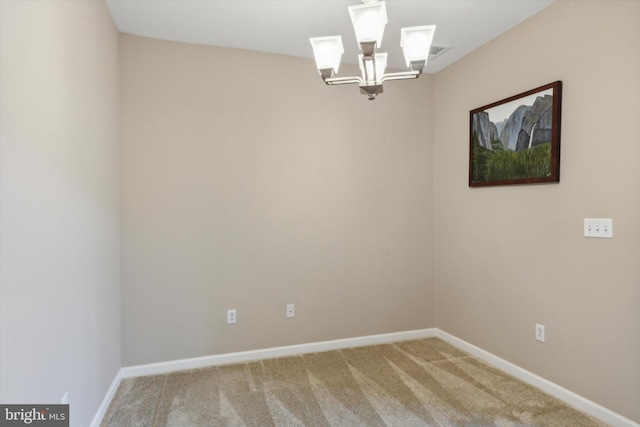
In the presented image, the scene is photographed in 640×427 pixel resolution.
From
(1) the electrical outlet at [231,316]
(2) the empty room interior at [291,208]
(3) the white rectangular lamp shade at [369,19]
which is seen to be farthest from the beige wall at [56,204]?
(3) the white rectangular lamp shade at [369,19]

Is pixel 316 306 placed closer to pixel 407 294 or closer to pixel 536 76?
pixel 407 294

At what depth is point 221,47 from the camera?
284 cm

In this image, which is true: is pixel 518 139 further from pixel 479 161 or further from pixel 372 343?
pixel 372 343

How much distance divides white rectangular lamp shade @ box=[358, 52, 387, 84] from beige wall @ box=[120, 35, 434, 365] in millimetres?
1223

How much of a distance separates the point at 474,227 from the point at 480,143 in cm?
73

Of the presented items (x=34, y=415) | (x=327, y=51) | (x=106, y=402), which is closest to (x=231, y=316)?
(x=106, y=402)

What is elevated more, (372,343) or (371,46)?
(371,46)

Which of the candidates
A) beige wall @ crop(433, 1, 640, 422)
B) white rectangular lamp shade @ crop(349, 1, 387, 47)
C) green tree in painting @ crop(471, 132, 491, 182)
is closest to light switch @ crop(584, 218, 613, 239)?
beige wall @ crop(433, 1, 640, 422)

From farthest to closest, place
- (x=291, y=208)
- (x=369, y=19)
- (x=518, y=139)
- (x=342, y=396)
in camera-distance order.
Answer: (x=291, y=208), (x=518, y=139), (x=342, y=396), (x=369, y=19)

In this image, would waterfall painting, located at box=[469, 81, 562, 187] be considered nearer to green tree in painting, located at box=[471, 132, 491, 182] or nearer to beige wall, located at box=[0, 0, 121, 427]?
green tree in painting, located at box=[471, 132, 491, 182]

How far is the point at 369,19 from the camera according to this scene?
57.6 inches

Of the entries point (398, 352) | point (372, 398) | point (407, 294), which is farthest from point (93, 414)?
point (407, 294)

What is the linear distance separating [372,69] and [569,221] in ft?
5.43

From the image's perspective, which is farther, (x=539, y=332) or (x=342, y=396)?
(x=539, y=332)
